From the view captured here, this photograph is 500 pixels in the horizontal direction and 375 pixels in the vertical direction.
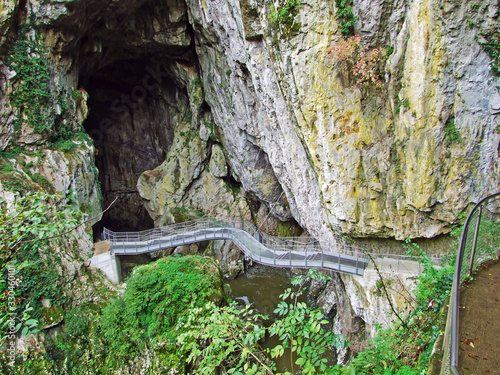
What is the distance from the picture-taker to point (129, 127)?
2097 centimetres

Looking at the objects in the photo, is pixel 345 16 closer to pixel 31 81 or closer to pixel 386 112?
pixel 386 112

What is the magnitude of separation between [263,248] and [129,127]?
49.2ft

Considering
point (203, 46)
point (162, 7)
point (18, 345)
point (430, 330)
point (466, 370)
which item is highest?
point (162, 7)

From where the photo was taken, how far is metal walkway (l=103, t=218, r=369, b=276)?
9.02m

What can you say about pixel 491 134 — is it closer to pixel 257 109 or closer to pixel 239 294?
pixel 257 109

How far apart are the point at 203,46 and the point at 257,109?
5.33m

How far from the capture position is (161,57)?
1717 centimetres

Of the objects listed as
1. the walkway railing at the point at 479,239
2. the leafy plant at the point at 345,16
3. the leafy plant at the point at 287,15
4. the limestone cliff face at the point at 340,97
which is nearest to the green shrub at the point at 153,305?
the limestone cliff face at the point at 340,97

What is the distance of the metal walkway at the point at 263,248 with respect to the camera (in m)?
9.02

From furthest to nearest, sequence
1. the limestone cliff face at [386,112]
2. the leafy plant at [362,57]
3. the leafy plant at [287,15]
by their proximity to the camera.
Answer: the leafy plant at [287,15] < the leafy plant at [362,57] < the limestone cliff face at [386,112]

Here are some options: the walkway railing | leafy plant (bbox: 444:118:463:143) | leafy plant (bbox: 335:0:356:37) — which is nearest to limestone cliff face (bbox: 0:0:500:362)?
leafy plant (bbox: 444:118:463:143)

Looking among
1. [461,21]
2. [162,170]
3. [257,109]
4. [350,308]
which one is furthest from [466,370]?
[162,170]

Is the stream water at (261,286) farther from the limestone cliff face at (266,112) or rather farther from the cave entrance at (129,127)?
the cave entrance at (129,127)

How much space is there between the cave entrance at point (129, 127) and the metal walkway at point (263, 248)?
6545 millimetres
